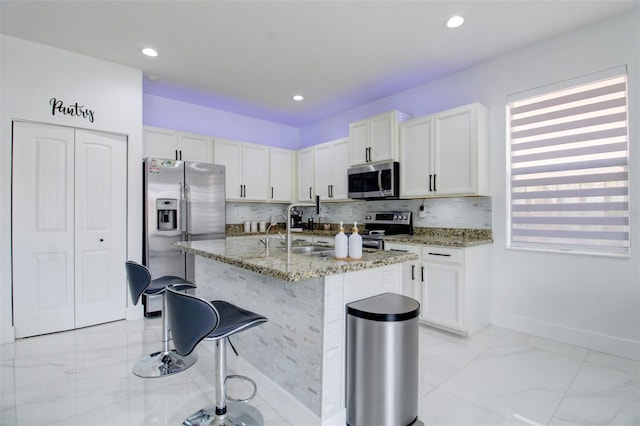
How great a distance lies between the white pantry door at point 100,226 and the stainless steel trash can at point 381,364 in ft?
9.81

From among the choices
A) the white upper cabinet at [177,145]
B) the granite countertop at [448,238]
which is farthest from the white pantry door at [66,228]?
the granite countertop at [448,238]

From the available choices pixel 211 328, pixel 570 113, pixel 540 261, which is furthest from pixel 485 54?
pixel 211 328

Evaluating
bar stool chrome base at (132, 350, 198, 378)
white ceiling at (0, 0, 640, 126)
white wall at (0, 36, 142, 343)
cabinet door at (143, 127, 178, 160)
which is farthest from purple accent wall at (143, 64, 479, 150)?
bar stool chrome base at (132, 350, 198, 378)

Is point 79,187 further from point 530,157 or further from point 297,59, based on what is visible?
point 530,157

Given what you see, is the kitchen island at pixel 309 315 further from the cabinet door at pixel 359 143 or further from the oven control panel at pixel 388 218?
the cabinet door at pixel 359 143

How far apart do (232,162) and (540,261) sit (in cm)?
403

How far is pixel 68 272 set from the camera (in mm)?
3178

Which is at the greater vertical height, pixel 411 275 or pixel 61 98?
pixel 61 98

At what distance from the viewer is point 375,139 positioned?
400cm

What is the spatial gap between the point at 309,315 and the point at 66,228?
2.94 metres

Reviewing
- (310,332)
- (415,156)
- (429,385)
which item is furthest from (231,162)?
(429,385)

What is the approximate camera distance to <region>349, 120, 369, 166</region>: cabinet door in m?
4.12

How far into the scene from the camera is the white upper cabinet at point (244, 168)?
182 inches

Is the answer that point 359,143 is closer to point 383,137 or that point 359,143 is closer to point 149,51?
point 383,137
